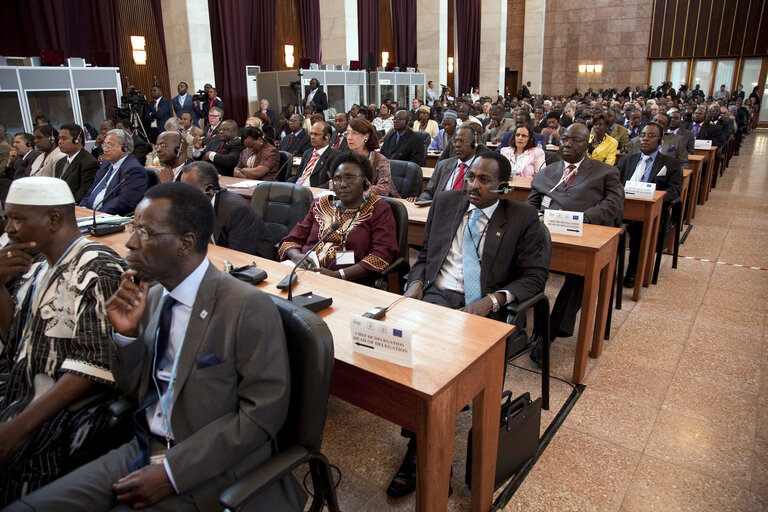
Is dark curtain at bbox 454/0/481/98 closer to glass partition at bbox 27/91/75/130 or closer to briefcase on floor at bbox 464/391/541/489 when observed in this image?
glass partition at bbox 27/91/75/130

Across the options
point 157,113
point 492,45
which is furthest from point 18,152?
point 492,45

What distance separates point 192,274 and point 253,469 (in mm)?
498

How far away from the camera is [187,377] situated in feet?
4.07

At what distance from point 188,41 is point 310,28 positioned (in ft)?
16.2

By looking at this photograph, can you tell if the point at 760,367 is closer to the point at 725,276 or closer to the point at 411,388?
the point at 725,276

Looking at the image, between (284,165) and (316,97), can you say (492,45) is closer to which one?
(316,97)

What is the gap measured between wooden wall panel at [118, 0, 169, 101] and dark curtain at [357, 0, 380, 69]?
227 inches

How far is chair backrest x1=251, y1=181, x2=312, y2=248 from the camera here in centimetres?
317

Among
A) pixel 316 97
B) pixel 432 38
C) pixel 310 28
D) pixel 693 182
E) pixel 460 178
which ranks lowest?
pixel 693 182

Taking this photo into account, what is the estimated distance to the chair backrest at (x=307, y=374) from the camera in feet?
4.12

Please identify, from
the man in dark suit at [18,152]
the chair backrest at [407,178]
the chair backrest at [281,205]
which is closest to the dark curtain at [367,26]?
the man in dark suit at [18,152]

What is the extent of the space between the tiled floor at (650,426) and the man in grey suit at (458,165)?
55.2 inches

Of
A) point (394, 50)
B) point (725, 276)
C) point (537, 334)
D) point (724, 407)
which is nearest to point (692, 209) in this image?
point (725, 276)

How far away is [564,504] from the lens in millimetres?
1905
